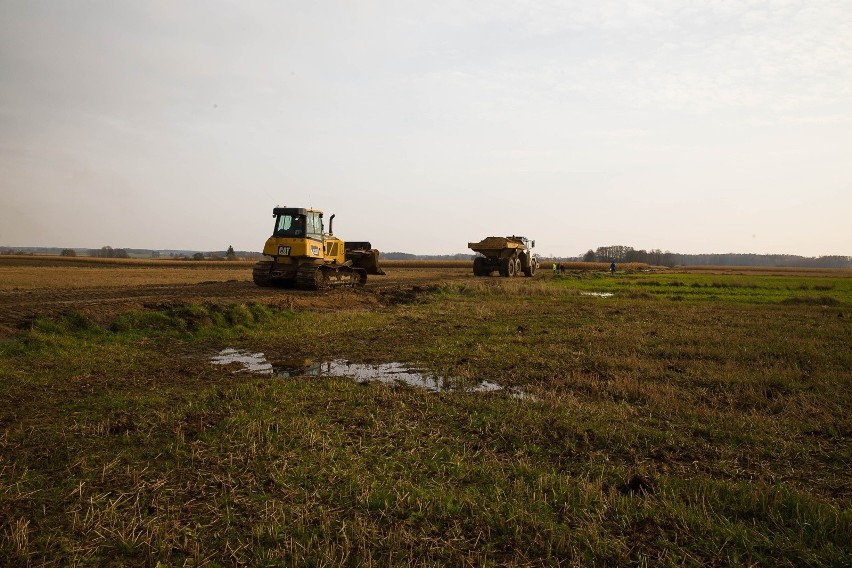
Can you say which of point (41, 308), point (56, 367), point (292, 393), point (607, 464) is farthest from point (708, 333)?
point (41, 308)

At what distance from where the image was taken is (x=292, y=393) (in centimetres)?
806

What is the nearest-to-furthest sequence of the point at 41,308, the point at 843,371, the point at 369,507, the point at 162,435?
the point at 369,507
the point at 162,435
the point at 843,371
the point at 41,308

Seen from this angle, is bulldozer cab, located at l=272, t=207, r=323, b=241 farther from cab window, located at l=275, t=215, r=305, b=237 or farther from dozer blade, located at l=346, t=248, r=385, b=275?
dozer blade, located at l=346, t=248, r=385, b=275

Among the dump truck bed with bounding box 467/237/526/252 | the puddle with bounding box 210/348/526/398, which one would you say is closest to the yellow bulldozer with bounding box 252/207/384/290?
the puddle with bounding box 210/348/526/398

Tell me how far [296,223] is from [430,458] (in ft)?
60.0

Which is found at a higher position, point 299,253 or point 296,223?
point 296,223

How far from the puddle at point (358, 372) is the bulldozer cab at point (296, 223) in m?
11.2

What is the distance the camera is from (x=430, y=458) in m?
5.58

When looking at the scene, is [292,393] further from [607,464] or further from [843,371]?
[843,371]

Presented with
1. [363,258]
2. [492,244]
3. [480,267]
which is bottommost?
[480,267]

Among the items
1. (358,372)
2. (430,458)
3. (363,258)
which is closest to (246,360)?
(358,372)

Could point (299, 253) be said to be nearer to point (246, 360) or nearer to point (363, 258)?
point (363, 258)

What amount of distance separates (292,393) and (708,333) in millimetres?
11649

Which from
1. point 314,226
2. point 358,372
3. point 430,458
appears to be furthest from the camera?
point 314,226
